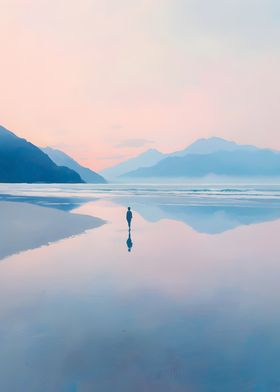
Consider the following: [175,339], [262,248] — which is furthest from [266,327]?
[262,248]

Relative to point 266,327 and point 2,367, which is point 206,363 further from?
point 2,367

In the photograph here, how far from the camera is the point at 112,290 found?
42.0 feet

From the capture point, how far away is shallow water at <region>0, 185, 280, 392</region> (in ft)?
23.8

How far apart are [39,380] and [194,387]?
2.79 meters

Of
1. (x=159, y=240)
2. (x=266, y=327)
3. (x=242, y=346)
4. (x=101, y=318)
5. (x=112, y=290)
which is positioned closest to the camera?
(x=242, y=346)

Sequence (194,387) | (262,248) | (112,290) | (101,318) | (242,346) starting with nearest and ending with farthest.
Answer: (194,387) → (242,346) → (101,318) → (112,290) → (262,248)

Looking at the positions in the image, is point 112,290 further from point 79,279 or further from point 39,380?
point 39,380

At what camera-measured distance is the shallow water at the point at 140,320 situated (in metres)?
7.24

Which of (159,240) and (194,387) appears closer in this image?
(194,387)

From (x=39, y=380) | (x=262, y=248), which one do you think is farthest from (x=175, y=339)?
(x=262, y=248)

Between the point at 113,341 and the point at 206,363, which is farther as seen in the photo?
the point at 113,341

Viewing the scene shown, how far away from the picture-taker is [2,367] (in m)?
7.51

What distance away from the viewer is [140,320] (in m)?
10.0

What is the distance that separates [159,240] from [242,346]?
14524mm
